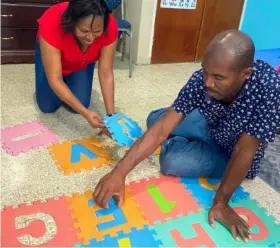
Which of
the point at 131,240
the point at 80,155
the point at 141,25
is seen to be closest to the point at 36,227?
the point at 131,240

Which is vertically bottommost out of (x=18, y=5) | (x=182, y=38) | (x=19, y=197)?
(x=19, y=197)

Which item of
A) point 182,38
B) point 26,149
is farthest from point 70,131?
point 182,38

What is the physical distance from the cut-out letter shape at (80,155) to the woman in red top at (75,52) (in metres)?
0.14

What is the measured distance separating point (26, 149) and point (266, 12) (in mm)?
2816

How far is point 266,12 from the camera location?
130 inches

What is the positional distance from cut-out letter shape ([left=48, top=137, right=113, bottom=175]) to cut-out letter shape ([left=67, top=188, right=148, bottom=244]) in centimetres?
19

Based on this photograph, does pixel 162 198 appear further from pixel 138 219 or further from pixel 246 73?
pixel 246 73

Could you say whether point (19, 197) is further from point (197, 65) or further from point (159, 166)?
point (197, 65)

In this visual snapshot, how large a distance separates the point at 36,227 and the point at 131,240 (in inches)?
12.3

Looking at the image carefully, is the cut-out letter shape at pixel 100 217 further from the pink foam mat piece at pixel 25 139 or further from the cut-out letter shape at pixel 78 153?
the pink foam mat piece at pixel 25 139

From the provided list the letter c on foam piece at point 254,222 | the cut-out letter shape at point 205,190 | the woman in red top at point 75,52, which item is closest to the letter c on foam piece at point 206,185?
the cut-out letter shape at point 205,190

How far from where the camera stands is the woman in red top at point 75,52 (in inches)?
50.6

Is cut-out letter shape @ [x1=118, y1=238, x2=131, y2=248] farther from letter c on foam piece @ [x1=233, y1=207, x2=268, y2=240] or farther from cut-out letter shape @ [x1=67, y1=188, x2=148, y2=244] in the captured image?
letter c on foam piece @ [x1=233, y1=207, x2=268, y2=240]

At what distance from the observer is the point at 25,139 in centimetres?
155
